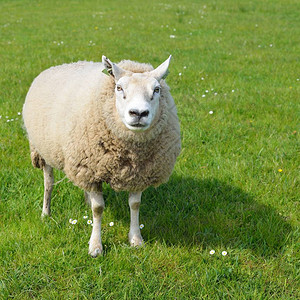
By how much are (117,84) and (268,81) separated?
16.3 ft

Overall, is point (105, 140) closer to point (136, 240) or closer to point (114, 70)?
point (114, 70)

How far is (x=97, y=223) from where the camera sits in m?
3.17

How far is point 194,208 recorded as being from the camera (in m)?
3.63

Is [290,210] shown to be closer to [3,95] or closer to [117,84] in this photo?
[117,84]

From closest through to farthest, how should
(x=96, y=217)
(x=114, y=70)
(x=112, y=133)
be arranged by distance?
1. (x=114, y=70)
2. (x=112, y=133)
3. (x=96, y=217)

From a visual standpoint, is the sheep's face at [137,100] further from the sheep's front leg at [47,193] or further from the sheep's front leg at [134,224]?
the sheep's front leg at [47,193]

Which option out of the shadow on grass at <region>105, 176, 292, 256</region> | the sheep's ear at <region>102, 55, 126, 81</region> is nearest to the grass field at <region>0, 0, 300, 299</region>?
the shadow on grass at <region>105, 176, 292, 256</region>

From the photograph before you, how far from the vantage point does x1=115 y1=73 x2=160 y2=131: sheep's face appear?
2.50 metres

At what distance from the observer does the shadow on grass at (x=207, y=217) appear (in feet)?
10.6

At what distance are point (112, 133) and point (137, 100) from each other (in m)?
0.46

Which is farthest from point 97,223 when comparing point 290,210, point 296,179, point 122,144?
point 296,179

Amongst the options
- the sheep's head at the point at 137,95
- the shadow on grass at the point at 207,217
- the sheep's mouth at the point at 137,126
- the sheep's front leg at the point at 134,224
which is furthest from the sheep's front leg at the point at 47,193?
the sheep's mouth at the point at 137,126

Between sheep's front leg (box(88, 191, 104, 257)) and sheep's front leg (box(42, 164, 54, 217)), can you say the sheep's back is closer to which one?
sheep's front leg (box(42, 164, 54, 217))

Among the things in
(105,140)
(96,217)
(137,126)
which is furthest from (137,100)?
(96,217)
